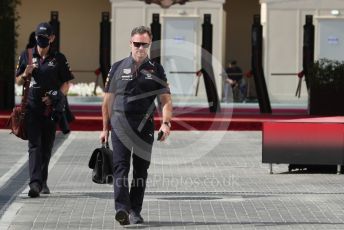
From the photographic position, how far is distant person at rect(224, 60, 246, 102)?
3546 centimetres

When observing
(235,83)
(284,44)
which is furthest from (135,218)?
(235,83)

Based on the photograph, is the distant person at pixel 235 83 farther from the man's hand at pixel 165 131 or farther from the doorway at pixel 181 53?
the man's hand at pixel 165 131

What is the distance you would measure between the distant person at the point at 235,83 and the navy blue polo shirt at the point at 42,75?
22.0 metres

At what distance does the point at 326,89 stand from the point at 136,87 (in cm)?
1573

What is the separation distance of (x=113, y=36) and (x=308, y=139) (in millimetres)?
19751

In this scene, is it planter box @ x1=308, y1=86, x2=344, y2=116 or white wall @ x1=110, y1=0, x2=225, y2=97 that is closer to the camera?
planter box @ x1=308, y1=86, x2=344, y2=116

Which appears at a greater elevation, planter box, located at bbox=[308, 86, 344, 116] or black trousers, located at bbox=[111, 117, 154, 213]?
black trousers, located at bbox=[111, 117, 154, 213]

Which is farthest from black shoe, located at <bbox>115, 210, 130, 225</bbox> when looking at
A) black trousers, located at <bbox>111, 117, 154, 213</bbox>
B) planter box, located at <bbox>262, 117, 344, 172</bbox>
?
planter box, located at <bbox>262, 117, 344, 172</bbox>

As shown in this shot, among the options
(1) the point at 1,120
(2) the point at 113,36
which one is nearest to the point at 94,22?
(2) the point at 113,36

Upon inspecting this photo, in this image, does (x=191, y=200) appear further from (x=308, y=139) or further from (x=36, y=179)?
(x=308, y=139)

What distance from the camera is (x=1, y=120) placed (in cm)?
2375

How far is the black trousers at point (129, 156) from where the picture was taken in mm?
10945

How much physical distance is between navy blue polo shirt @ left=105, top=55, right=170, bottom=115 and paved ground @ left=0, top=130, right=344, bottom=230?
1.08 m

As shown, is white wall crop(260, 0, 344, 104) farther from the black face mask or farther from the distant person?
the black face mask
